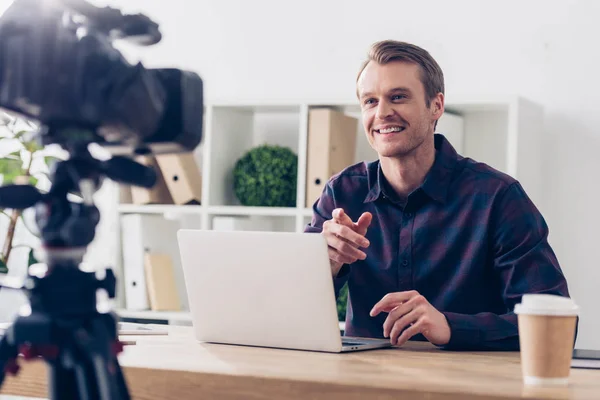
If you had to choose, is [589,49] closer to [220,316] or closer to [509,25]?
[509,25]

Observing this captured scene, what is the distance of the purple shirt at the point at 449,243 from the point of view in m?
2.11

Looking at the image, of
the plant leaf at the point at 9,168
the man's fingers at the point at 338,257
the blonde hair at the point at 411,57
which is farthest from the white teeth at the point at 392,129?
the plant leaf at the point at 9,168

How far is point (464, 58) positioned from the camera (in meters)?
3.48

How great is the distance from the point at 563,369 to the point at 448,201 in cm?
102

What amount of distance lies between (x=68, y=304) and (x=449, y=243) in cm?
141

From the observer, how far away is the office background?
3307 mm

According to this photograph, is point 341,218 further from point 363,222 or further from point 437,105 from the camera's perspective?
point 437,105

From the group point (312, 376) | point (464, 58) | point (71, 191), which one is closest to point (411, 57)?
point (464, 58)

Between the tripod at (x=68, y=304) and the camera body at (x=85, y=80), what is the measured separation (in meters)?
0.05

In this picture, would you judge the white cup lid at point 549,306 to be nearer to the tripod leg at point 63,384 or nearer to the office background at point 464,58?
the tripod leg at point 63,384

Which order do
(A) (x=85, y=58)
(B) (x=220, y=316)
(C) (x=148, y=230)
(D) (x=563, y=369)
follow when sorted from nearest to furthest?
(A) (x=85, y=58), (D) (x=563, y=369), (B) (x=220, y=316), (C) (x=148, y=230)

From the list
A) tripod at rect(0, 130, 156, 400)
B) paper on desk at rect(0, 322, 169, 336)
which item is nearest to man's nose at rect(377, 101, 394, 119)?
paper on desk at rect(0, 322, 169, 336)

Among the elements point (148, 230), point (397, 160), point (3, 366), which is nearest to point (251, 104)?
point (148, 230)

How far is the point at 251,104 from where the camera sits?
3.50m
